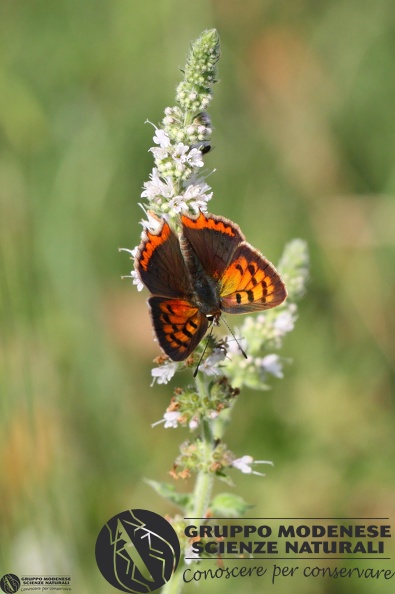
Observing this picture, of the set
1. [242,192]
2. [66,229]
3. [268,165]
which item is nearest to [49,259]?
[66,229]

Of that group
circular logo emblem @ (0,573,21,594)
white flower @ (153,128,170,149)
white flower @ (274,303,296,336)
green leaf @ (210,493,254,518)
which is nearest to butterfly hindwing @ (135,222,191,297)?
white flower @ (153,128,170,149)

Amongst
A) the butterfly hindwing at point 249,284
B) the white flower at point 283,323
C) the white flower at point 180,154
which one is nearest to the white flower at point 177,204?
the white flower at point 180,154

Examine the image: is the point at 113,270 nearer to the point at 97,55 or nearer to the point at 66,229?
the point at 66,229

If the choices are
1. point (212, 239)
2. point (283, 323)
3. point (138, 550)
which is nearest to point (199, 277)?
point (212, 239)

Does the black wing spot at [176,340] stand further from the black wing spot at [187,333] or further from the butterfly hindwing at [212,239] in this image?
the butterfly hindwing at [212,239]

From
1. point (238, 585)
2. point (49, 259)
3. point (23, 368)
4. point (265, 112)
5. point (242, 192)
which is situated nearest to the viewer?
point (23, 368)

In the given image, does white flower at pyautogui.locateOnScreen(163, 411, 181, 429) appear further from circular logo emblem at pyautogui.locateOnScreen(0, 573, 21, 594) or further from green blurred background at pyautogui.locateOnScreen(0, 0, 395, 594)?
green blurred background at pyautogui.locateOnScreen(0, 0, 395, 594)

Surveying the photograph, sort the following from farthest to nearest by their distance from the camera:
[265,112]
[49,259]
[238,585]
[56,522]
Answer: [265,112]
[49,259]
[238,585]
[56,522]
